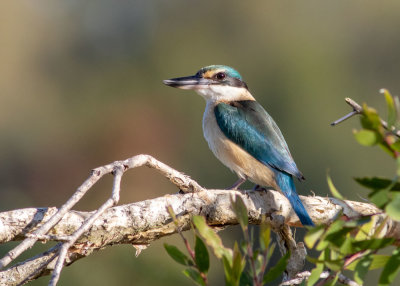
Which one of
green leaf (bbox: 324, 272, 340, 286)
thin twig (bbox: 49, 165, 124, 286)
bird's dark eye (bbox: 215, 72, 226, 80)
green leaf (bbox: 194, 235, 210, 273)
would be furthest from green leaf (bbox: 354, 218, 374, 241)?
bird's dark eye (bbox: 215, 72, 226, 80)

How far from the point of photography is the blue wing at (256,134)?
156 inches

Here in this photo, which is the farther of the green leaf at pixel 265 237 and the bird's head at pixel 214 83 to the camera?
the bird's head at pixel 214 83

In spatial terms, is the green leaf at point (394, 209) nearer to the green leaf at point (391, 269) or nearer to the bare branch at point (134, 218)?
the green leaf at point (391, 269)

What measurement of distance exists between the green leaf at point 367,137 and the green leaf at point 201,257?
1.63 ft

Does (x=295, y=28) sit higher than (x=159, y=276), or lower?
higher

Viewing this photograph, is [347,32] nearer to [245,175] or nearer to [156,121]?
[156,121]

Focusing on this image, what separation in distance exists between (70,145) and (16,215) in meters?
14.0

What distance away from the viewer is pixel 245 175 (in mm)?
4078

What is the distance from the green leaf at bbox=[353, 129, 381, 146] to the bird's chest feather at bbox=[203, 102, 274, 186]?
2391 mm

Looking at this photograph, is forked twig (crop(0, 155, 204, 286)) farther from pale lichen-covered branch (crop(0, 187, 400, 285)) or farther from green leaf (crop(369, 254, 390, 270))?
green leaf (crop(369, 254, 390, 270))

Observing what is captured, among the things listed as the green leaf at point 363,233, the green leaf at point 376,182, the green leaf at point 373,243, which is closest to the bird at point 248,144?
the green leaf at point 363,233

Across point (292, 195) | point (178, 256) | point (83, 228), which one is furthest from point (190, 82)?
point (178, 256)

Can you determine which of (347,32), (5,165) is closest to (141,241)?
(5,165)

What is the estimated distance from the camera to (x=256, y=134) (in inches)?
162
